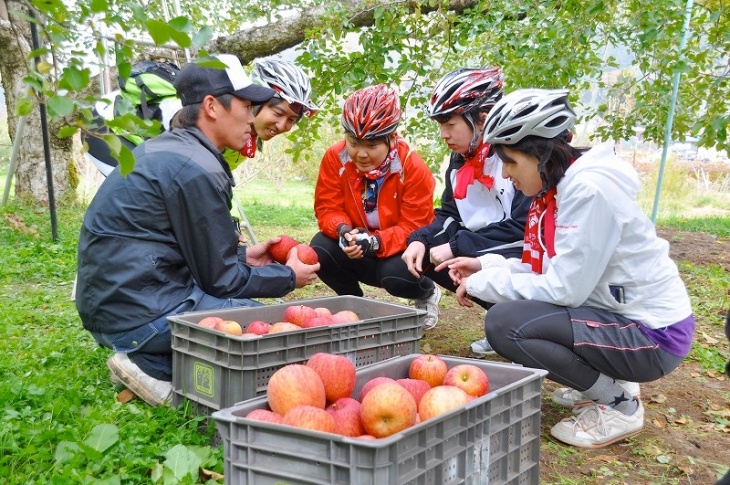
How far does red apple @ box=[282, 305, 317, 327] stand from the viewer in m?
3.41

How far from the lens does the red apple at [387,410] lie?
7.31 ft

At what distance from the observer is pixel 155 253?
3.28 meters

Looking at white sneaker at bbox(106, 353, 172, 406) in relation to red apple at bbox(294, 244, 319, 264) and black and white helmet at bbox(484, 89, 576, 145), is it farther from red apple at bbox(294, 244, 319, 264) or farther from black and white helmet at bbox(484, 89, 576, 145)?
black and white helmet at bbox(484, 89, 576, 145)

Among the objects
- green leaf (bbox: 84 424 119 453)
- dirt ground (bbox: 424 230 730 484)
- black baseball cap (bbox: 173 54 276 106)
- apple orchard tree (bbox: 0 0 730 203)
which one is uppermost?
apple orchard tree (bbox: 0 0 730 203)

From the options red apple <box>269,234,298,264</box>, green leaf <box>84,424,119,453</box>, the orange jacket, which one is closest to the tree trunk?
the orange jacket

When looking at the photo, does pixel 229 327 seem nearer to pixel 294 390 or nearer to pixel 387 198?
pixel 294 390

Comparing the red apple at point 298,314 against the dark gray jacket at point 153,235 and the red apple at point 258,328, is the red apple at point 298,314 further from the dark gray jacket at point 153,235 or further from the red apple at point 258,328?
the dark gray jacket at point 153,235

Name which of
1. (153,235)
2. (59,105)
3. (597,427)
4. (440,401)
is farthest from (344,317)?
(59,105)

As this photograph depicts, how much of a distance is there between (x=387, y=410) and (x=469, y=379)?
1.72 feet

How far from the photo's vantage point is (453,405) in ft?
7.69

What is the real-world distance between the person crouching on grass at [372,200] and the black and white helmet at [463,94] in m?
0.43

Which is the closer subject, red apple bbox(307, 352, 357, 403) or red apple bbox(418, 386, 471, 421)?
red apple bbox(418, 386, 471, 421)

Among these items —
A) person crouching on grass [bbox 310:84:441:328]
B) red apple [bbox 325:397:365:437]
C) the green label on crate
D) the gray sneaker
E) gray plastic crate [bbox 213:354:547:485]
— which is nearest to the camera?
gray plastic crate [bbox 213:354:547:485]

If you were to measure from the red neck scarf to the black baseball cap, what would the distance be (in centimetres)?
141
